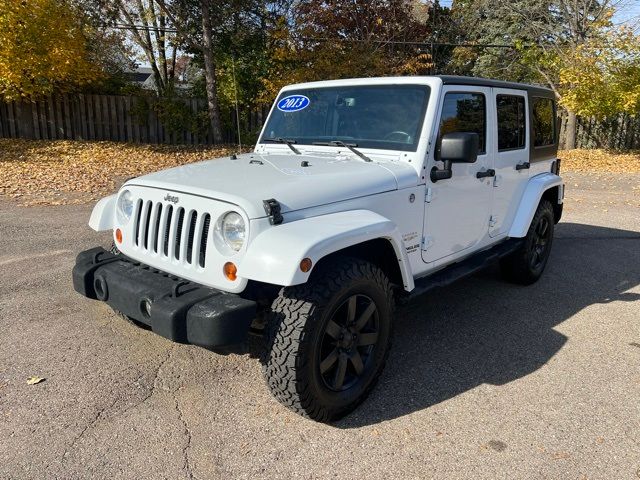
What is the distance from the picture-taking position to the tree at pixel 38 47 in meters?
12.7

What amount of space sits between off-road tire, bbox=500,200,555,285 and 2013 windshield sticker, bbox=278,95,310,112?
97.5 inches

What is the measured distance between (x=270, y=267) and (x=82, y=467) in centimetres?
133

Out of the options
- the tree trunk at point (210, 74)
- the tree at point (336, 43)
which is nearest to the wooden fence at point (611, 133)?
the tree at point (336, 43)

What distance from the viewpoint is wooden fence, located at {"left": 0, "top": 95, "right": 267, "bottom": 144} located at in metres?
15.7

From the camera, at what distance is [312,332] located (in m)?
2.61

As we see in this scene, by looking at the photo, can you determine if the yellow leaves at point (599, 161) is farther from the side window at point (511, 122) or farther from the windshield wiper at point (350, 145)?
the windshield wiper at point (350, 145)

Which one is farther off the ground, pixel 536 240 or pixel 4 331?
pixel 536 240

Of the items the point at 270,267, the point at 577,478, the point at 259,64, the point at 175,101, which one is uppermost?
the point at 259,64

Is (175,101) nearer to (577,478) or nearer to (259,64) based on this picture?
(259,64)

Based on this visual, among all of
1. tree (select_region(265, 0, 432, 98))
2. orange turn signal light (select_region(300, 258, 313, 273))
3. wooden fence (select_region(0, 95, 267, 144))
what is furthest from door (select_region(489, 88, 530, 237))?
wooden fence (select_region(0, 95, 267, 144))

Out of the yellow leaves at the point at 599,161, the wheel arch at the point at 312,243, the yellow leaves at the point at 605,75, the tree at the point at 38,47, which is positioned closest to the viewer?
the wheel arch at the point at 312,243

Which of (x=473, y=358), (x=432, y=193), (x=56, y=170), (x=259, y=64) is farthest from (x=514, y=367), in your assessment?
(x=259, y=64)

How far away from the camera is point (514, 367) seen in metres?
3.51

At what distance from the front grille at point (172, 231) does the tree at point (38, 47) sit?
12.5m
